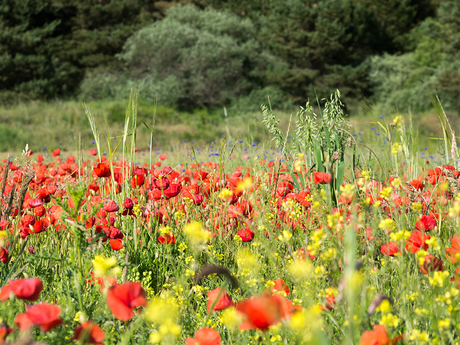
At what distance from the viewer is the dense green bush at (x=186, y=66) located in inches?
623

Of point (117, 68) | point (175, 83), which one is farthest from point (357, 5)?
point (117, 68)

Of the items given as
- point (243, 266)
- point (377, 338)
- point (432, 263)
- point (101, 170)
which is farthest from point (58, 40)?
point (377, 338)

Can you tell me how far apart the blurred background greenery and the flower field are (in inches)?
482

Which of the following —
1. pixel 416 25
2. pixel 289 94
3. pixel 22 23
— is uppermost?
pixel 416 25

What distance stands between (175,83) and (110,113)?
162 inches

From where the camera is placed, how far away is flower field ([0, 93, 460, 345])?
25.5 inches

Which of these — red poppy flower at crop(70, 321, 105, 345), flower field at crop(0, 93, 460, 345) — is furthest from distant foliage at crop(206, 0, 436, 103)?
red poppy flower at crop(70, 321, 105, 345)

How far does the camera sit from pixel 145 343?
93cm

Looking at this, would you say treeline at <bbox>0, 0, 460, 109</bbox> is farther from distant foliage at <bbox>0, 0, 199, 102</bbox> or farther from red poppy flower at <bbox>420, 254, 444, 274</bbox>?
red poppy flower at <bbox>420, 254, 444, 274</bbox>

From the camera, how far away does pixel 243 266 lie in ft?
3.45

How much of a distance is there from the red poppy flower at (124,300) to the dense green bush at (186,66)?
588 inches

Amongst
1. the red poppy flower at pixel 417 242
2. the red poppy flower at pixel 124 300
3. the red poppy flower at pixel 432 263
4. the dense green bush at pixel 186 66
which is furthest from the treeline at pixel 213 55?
the red poppy flower at pixel 124 300

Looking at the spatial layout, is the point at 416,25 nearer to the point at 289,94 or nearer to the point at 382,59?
the point at 382,59

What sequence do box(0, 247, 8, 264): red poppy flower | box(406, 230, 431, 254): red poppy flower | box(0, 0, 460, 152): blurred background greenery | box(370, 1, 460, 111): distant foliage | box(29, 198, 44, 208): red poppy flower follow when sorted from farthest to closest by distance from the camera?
box(0, 0, 460, 152): blurred background greenery, box(370, 1, 460, 111): distant foliage, box(29, 198, 44, 208): red poppy flower, box(0, 247, 8, 264): red poppy flower, box(406, 230, 431, 254): red poppy flower
